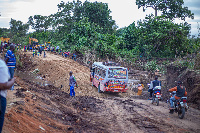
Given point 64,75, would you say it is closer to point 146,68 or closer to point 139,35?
point 146,68

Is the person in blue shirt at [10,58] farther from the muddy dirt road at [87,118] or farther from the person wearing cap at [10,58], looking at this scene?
the muddy dirt road at [87,118]

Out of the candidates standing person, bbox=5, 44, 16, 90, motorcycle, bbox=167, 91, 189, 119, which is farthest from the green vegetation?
standing person, bbox=5, 44, 16, 90

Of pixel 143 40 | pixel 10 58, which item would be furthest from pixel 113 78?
pixel 143 40

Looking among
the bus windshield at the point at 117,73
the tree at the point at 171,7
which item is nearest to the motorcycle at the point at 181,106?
the bus windshield at the point at 117,73

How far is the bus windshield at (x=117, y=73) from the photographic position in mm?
16555

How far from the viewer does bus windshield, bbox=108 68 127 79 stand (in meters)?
16.6

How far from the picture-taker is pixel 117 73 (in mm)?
16828

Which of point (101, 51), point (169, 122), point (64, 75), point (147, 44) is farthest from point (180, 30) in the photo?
point (169, 122)

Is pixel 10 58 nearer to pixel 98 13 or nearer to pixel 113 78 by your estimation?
pixel 113 78

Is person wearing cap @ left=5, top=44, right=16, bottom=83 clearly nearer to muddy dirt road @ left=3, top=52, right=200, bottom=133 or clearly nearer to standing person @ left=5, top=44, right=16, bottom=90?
standing person @ left=5, top=44, right=16, bottom=90

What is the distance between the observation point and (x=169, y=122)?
9070 mm

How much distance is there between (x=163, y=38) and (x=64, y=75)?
16139mm

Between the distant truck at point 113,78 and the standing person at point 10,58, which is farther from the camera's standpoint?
the distant truck at point 113,78

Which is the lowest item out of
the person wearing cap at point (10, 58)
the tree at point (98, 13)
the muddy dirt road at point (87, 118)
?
the muddy dirt road at point (87, 118)
